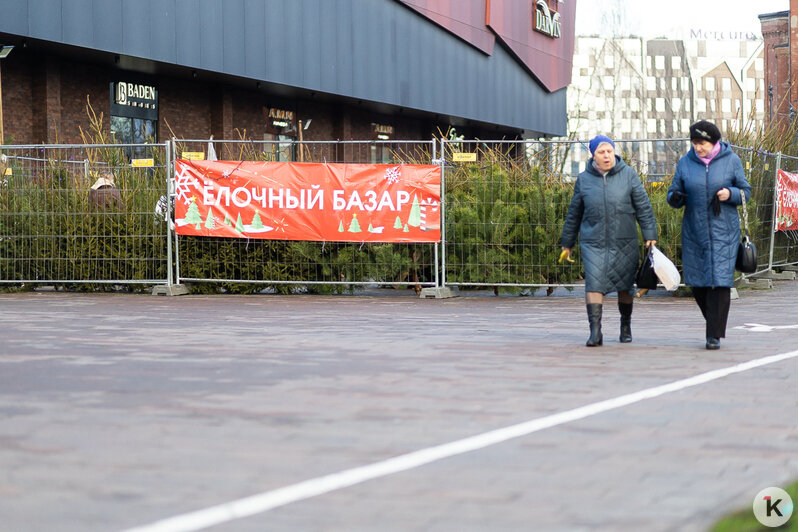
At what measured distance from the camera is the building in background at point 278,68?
25.0m

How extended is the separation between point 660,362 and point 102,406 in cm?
394

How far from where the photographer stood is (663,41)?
129250 mm

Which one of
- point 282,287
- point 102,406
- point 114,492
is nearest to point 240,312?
point 282,287

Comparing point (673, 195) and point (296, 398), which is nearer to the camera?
point (296, 398)

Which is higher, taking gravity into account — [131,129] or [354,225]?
[131,129]

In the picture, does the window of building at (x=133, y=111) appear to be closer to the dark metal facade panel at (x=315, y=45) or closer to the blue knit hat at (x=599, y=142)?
the dark metal facade panel at (x=315, y=45)

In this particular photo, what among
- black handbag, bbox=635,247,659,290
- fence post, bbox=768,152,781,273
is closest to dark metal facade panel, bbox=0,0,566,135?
fence post, bbox=768,152,781,273

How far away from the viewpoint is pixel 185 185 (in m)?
15.4

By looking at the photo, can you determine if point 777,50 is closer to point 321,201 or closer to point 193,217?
point 321,201

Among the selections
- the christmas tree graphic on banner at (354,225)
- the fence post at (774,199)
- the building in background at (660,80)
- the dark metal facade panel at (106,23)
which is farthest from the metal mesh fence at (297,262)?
the building in background at (660,80)

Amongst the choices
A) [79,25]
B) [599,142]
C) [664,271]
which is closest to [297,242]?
[599,142]

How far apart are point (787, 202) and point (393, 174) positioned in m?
7.08

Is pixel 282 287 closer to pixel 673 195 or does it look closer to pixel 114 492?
pixel 673 195

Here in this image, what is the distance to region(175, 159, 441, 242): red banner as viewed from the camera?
14750 mm
